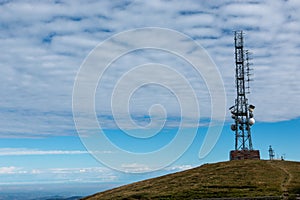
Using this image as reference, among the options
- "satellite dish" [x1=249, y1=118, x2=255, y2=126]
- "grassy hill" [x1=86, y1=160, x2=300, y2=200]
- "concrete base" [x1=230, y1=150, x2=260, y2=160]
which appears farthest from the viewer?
"satellite dish" [x1=249, y1=118, x2=255, y2=126]

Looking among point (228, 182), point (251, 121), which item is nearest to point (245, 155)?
point (251, 121)

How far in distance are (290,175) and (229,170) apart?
9996 millimetres

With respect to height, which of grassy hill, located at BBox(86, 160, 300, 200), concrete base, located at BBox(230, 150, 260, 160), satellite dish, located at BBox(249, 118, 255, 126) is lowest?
grassy hill, located at BBox(86, 160, 300, 200)

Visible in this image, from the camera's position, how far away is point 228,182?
2443 inches

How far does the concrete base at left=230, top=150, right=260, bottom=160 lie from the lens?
83750 mm

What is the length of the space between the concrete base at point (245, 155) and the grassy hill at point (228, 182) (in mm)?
4947

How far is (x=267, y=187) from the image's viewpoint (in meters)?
57.2

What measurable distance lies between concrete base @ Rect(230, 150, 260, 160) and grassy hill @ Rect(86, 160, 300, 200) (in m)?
4.95

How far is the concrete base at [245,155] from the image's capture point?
8375 cm

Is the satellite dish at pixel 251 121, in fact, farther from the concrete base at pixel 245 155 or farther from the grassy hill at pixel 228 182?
the grassy hill at pixel 228 182

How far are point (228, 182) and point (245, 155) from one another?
76.1 feet

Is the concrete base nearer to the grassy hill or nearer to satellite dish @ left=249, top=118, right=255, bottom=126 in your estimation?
the grassy hill

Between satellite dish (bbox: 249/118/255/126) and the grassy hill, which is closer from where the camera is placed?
the grassy hill

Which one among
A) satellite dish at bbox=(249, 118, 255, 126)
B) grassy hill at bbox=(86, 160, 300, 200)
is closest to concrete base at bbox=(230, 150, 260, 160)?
grassy hill at bbox=(86, 160, 300, 200)
